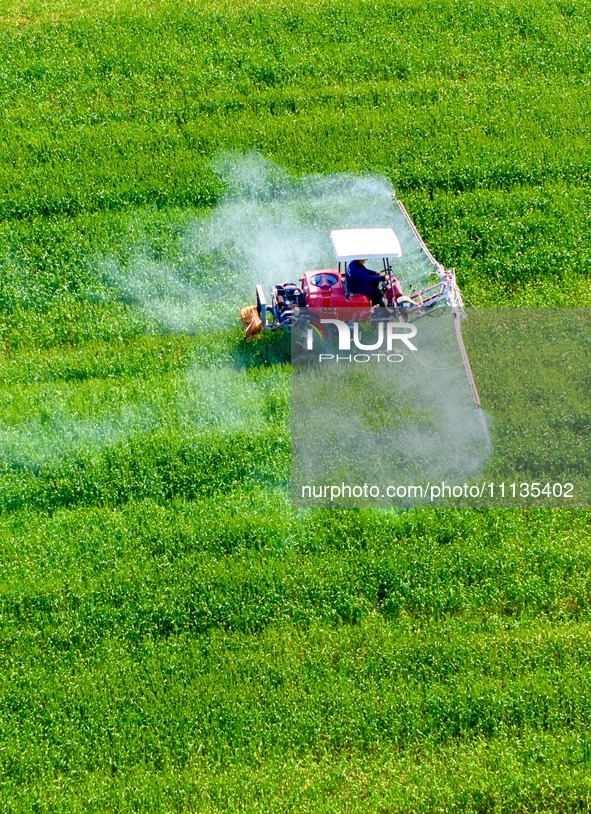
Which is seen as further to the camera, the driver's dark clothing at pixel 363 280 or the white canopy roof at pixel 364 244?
the driver's dark clothing at pixel 363 280

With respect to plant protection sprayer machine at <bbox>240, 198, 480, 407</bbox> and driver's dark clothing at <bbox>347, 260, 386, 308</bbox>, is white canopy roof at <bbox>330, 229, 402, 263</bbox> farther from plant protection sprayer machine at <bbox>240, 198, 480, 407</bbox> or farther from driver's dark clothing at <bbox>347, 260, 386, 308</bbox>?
driver's dark clothing at <bbox>347, 260, 386, 308</bbox>

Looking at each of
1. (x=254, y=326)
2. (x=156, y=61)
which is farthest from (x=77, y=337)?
(x=156, y=61)

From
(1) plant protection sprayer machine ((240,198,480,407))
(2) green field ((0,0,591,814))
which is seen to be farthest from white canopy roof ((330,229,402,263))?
(2) green field ((0,0,591,814))

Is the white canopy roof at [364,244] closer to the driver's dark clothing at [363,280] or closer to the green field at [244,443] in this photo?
the driver's dark clothing at [363,280]

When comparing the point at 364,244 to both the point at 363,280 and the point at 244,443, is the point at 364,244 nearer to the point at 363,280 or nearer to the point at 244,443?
the point at 363,280

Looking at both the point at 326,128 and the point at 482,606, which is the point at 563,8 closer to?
the point at 326,128

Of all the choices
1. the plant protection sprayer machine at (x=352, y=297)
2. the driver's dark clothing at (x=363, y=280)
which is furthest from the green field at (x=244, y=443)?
the driver's dark clothing at (x=363, y=280)

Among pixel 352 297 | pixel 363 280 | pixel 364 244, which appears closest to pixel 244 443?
pixel 352 297

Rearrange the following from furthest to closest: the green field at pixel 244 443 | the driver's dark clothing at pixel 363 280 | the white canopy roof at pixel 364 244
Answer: the driver's dark clothing at pixel 363 280
the white canopy roof at pixel 364 244
the green field at pixel 244 443
